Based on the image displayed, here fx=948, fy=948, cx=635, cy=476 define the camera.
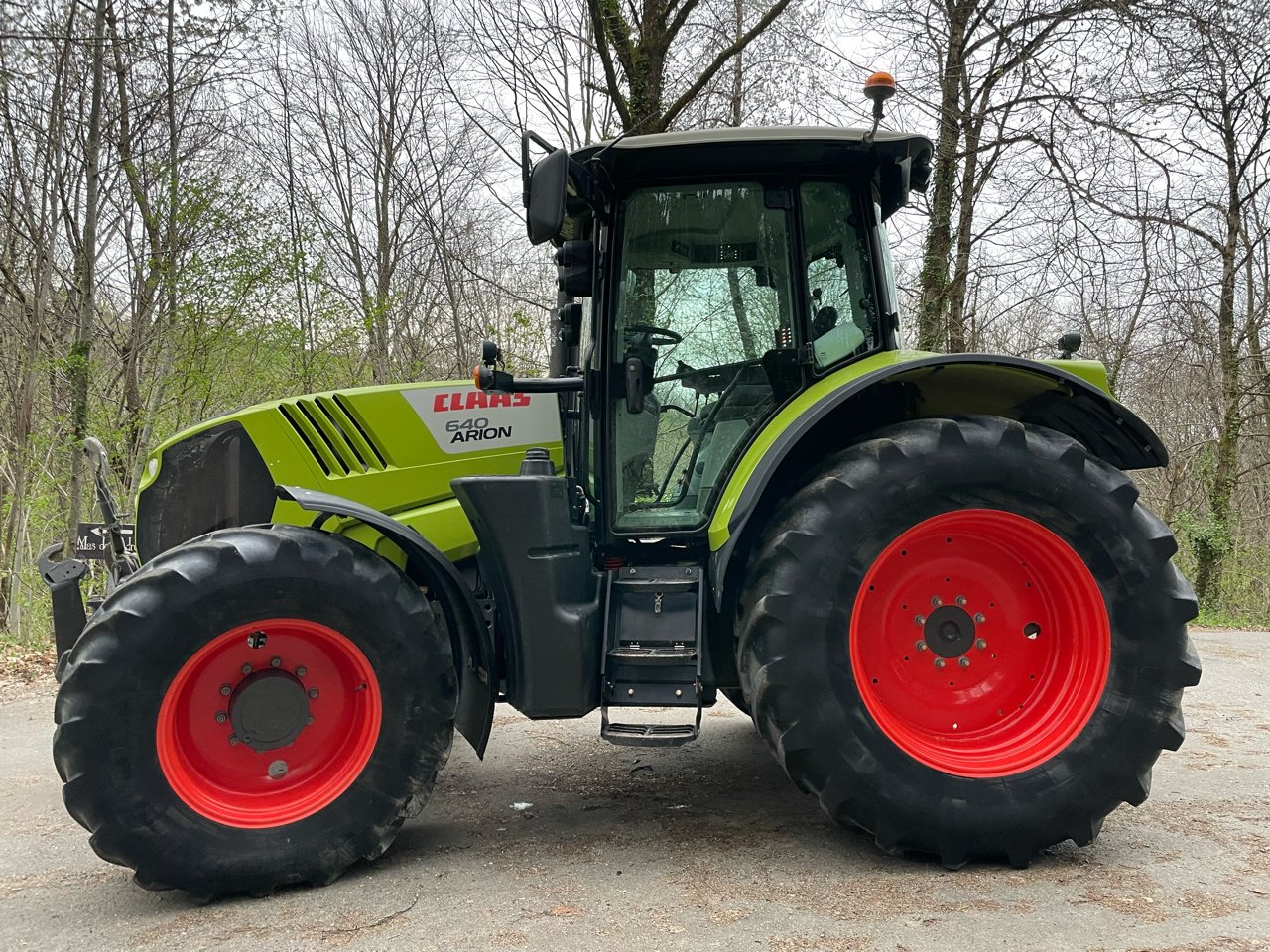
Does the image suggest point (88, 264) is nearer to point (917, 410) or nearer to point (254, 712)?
point (254, 712)

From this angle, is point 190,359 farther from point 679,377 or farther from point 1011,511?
point 1011,511

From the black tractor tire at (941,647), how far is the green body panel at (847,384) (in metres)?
0.17

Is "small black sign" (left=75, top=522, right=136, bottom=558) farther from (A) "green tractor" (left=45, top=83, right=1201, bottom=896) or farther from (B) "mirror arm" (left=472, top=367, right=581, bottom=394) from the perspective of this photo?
(B) "mirror arm" (left=472, top=367, right=581, bottom=394)

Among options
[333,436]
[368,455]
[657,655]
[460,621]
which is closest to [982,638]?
[657,655]

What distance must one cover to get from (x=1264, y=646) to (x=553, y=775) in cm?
656

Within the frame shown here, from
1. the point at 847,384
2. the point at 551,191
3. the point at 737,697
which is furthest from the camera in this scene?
the point at 737,697

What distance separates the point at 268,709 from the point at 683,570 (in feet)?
4.56

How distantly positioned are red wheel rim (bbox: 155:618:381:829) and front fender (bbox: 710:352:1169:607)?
1.23 meters

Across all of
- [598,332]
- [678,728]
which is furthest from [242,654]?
[598,332]

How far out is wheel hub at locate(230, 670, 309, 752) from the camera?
9.50ft

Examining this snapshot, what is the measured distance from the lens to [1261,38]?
11.0 m

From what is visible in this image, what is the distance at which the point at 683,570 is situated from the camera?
3.25m

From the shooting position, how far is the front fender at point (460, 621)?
3.00 meters

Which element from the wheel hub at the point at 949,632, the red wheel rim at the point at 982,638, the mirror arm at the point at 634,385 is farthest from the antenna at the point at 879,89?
the wheel hub at the point at 949,632
